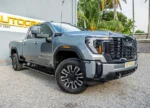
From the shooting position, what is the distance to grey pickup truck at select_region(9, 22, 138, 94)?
12.4ft

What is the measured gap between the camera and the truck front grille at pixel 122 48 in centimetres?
389

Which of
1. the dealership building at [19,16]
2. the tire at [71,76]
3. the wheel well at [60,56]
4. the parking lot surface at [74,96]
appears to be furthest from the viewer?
the dealership building at [19,16]

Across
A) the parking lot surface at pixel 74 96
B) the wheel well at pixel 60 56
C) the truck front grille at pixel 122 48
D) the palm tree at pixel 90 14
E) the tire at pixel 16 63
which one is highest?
the palm tree at pixel 90 14

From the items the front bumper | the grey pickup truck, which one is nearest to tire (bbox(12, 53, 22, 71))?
the grey pickup truck

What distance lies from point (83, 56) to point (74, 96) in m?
0.99

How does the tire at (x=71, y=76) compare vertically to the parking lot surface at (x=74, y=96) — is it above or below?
above

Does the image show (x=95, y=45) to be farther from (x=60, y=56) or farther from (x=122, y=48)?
(x=60, y=56)

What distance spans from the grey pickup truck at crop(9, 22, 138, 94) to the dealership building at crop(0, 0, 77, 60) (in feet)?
12.0

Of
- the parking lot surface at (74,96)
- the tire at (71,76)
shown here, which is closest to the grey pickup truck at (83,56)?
the tire at (71,76)

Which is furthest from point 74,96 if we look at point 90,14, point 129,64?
point 90,14

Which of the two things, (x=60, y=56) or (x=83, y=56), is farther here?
(x=60, y=56)

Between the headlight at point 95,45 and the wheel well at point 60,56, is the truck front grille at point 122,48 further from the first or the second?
the wheel well at point 60,56

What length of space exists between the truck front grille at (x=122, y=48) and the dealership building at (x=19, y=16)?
457 cm

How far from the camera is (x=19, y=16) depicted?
9.45 m
